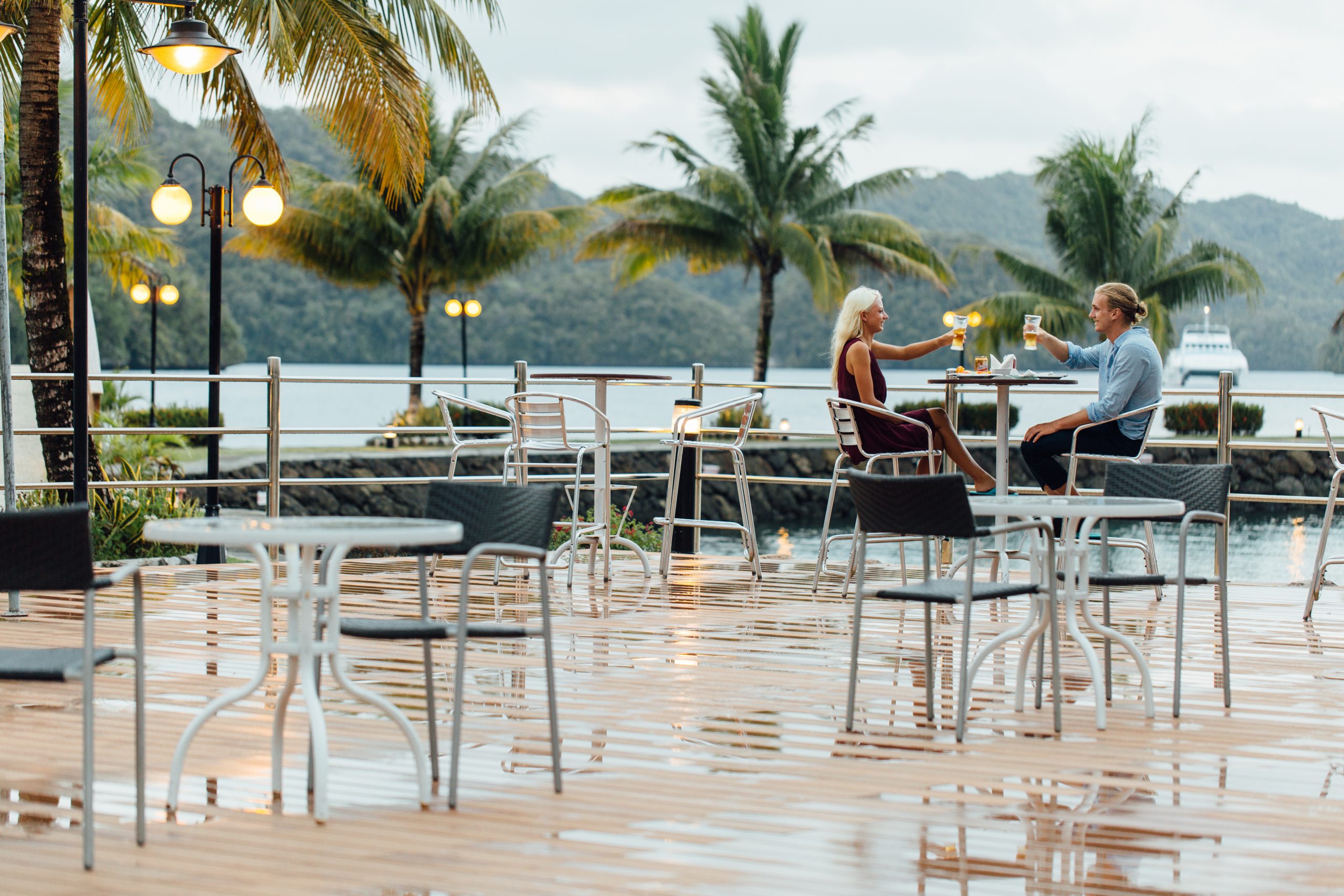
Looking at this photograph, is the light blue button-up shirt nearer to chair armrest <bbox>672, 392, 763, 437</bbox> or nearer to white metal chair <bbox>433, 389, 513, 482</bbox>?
chair armrest <bbox>672, 392, 763, 437</bbox>

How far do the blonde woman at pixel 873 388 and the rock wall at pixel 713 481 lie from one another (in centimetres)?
2050

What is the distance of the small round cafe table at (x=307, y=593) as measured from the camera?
3.21 m

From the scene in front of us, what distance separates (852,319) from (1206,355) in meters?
62.3

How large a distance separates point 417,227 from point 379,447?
533cm

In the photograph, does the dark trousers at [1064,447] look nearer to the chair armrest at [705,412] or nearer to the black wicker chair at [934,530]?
the chair armrest at [705,412]

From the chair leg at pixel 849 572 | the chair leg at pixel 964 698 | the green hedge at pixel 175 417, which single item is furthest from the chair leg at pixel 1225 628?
the green hedge at pixel 175 417

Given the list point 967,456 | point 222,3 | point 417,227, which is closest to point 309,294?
point 417,227

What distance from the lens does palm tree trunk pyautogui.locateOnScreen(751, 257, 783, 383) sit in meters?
32.5

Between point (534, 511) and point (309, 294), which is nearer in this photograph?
point (534, 511)

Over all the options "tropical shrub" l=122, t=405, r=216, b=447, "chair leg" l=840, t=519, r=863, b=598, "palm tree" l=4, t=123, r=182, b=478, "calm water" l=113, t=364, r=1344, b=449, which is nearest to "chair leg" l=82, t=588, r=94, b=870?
"chair leg" l=840, t=519, r=863, b=598

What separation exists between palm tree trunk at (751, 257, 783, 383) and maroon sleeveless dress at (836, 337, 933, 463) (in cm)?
2523

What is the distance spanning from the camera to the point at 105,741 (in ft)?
13.2

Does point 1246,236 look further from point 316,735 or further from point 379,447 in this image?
point 316,735

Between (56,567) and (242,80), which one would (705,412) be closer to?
(56,567)
